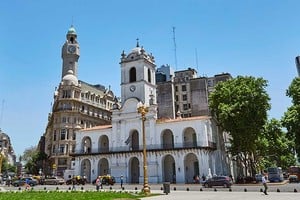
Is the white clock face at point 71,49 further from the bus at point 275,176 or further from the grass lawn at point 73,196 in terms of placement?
the grass lawn at point 73,196

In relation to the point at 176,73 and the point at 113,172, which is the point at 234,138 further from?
the point at 176,73

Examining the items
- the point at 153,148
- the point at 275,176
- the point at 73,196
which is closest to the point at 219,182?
the point at 153,148

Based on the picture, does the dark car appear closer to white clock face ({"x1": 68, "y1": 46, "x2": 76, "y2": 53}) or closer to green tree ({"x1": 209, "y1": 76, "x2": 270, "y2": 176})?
green tree ({"x1": 209, "y1": 76, "x2": 270, "y2": 176})

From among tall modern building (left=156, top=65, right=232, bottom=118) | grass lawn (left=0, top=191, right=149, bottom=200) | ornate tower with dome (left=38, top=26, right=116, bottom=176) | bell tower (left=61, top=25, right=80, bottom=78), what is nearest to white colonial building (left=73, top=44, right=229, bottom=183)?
ornate tower with dome (left=38, top=26, right=116, bottom=176)

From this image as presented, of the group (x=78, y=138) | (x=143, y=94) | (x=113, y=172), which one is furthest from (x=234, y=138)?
(x=78, y=138)

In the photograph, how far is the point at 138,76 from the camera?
172 ft

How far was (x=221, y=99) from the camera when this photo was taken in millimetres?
45844

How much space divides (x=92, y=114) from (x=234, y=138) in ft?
133

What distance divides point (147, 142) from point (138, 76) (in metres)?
12.2

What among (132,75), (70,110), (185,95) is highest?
(185,95)

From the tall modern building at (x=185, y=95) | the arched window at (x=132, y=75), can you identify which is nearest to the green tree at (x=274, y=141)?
the tall modern building at (x=185, y=95)

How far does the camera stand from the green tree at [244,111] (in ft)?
139

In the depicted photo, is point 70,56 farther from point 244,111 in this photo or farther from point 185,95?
point 244,111

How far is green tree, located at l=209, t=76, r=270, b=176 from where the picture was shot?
4244 centimetres
